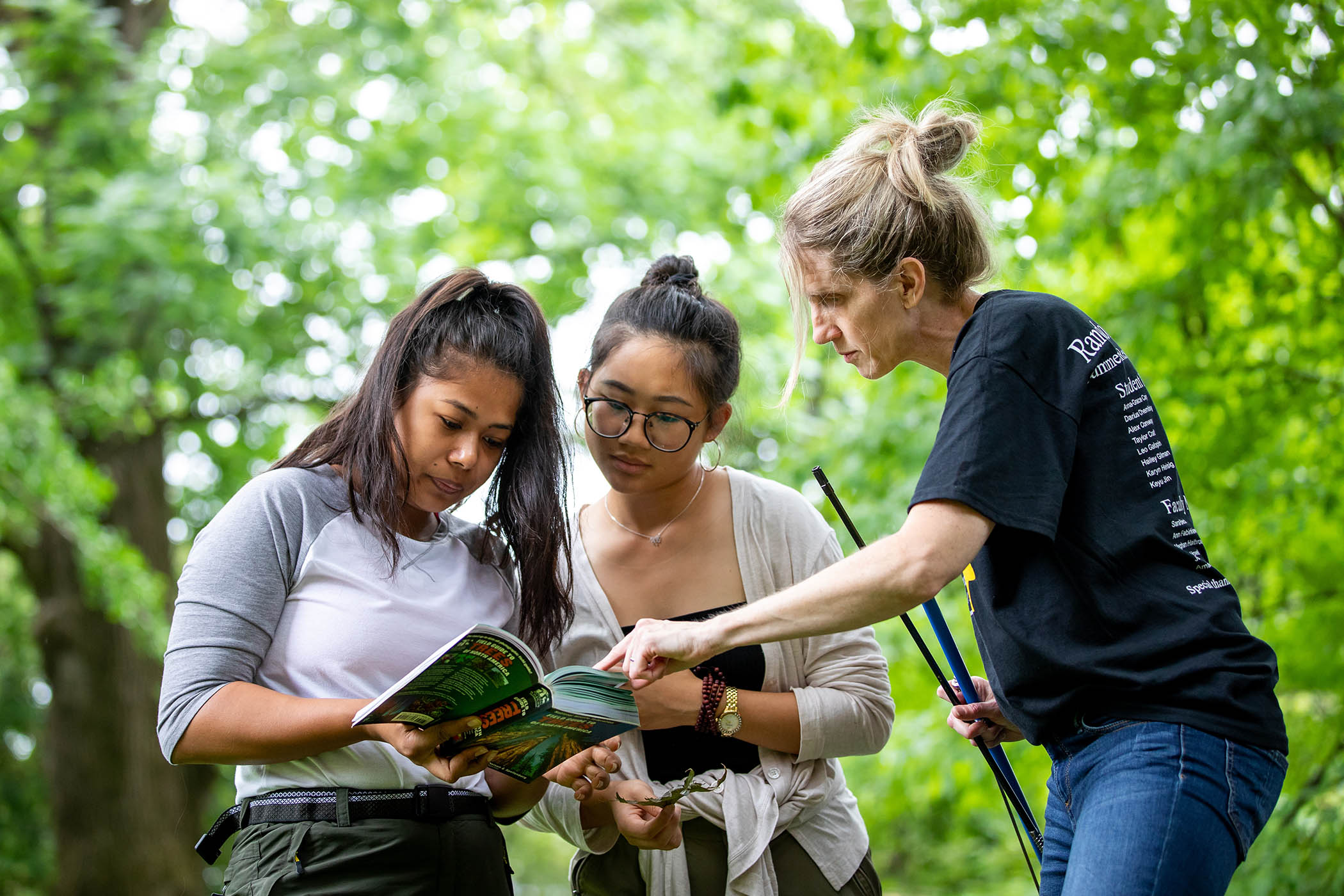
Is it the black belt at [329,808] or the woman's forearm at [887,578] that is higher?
the woman's forearm at [887,578]

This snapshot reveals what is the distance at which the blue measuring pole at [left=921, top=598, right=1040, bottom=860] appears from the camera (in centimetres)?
207

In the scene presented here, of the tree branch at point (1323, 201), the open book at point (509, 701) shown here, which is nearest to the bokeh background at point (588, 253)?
the tree branch at point (1323, 201)

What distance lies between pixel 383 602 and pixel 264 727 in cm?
30

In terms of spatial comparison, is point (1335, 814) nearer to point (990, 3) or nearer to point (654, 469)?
point (654, 469)

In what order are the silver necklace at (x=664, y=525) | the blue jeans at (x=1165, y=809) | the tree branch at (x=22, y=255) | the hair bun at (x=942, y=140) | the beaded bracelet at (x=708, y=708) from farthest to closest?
the tree branch at (x=22, y=255) < the silver necklace at (x=664, y=525) < the beaded bracelet at (x=708, y=708) < the hair bun at (x=942, y=140) < the blue jeans at (x=1165, y=809)

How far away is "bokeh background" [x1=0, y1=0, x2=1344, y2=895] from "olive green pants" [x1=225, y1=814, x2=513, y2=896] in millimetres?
1043

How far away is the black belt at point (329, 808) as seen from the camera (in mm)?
1826

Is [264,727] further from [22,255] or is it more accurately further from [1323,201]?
[22,255]

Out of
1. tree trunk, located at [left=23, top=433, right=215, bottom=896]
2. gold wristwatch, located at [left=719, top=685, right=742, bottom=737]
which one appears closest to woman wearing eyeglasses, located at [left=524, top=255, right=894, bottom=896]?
gold wristwatch, located at [left=719, top=685, right=742, bottom=737]

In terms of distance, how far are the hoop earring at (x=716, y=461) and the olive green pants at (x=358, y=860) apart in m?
0.98

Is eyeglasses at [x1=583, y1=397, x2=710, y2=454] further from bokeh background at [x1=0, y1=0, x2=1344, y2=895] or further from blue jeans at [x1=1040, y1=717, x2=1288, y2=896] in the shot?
blue jeans at [x1=1040, y1=717, x2=1288, y2=896]

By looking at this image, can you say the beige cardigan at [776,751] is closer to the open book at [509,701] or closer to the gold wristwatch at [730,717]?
the gold wristwatch at [730,717]

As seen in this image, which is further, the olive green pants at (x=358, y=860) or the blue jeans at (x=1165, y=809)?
the olive green pants at (x=358, y=860)

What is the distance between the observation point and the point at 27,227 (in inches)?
307
